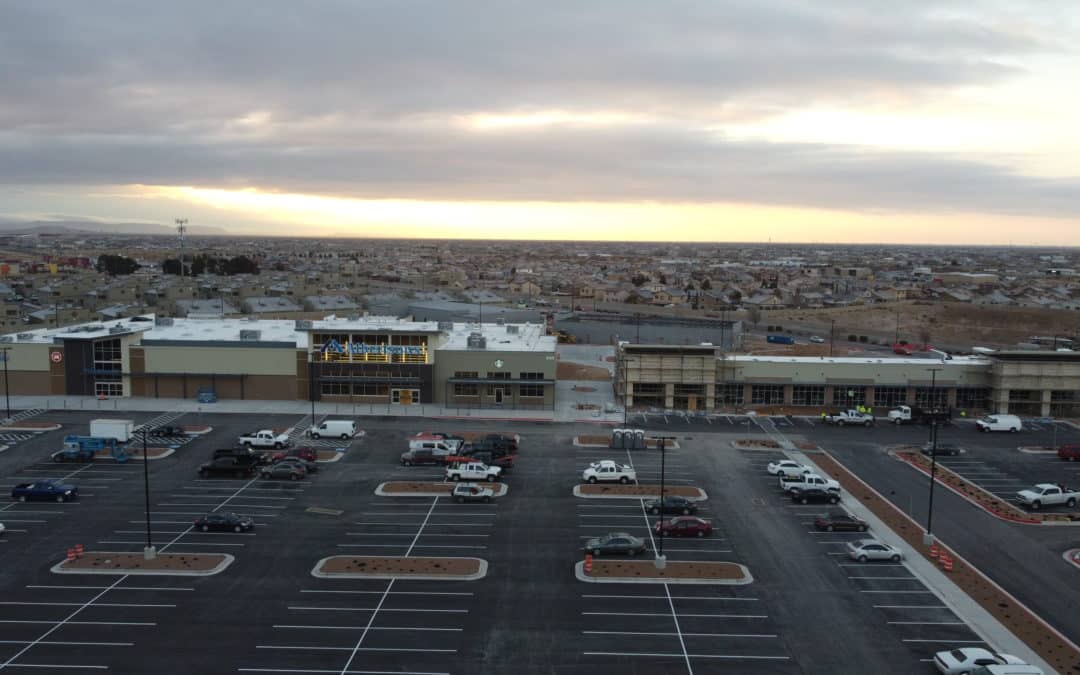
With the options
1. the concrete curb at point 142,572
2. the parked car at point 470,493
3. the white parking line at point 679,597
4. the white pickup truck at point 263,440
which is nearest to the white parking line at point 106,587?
the concrete curb at point 142,572

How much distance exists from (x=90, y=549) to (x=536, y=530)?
62.2ft

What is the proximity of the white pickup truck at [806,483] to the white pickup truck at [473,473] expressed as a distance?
15.4m

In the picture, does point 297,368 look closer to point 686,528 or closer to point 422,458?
point 422,458

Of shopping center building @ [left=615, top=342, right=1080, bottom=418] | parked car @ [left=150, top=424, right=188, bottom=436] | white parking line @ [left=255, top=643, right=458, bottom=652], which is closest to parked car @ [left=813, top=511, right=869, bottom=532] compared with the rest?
white parking line @ [left=255, top=643, right=458, bottom=652]

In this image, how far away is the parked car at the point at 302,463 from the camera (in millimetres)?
43791

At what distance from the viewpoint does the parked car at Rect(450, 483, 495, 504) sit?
39594 mm

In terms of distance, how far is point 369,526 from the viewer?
36.1 meters

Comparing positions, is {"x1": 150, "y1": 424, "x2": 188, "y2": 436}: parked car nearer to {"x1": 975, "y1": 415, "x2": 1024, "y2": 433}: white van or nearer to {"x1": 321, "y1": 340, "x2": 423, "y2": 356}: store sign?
{"x1": 321, "y1": 340, "x2": 423, "y2": 356}: store sign

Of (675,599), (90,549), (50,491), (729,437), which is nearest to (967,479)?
(729,437)

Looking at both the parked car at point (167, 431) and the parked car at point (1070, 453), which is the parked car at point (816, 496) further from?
the parked car at point (167, 431)

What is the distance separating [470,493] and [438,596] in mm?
10792

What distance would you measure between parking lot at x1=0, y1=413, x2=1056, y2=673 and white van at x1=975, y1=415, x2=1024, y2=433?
24.7 meters

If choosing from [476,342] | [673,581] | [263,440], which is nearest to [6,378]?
[263,440]

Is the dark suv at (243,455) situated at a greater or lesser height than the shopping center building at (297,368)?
lesser
